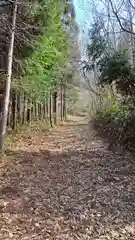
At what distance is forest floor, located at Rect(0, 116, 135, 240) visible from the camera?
3.40 metres

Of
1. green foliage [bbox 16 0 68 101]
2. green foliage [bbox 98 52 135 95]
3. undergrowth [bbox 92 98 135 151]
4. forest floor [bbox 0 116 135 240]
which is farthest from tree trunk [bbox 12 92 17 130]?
green foliage [bbox 98 52 135 95]

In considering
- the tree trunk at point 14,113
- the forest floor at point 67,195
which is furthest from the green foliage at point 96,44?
the forest floor at point 67,195

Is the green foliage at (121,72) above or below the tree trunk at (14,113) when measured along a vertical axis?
above

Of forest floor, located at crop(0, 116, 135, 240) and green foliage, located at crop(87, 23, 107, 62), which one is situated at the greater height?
green foliage, located at crop(87, 23, 107, 62)

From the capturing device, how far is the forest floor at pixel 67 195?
340 centimetres

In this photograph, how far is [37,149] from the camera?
8484 mm

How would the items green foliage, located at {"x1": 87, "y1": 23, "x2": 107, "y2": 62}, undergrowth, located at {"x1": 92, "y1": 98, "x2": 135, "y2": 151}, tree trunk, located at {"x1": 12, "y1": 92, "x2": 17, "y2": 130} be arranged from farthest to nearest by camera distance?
tree trunk, located at {"x1": 12, "y1": 92, "x2": 17, "y2": 130}, green foliage, located at {"x1": 87, "y1": 23, "x2": 107, "y2": 62}, undergrowth, located at {"x1": 92, "y1": 98, "x2": 135, "y2": 151}

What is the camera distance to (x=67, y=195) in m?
4.61

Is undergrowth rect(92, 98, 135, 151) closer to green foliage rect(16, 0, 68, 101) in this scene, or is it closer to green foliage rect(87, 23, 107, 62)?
green foliage rect(87, 23, 107, 62)

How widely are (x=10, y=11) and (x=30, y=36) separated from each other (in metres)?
0.89

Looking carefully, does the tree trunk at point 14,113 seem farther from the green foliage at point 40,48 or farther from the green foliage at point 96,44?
the green foliage at point 96,44

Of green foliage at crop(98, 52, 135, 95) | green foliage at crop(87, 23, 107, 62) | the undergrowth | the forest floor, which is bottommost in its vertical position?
the forest floor

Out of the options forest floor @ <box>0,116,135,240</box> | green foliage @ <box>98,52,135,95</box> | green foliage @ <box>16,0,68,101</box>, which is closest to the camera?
forest floor @ <box>0,116,135,240</box>

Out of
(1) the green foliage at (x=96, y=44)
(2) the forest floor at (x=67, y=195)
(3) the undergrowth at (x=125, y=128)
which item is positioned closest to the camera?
(2) the forest floor at (x=67, y=195)
